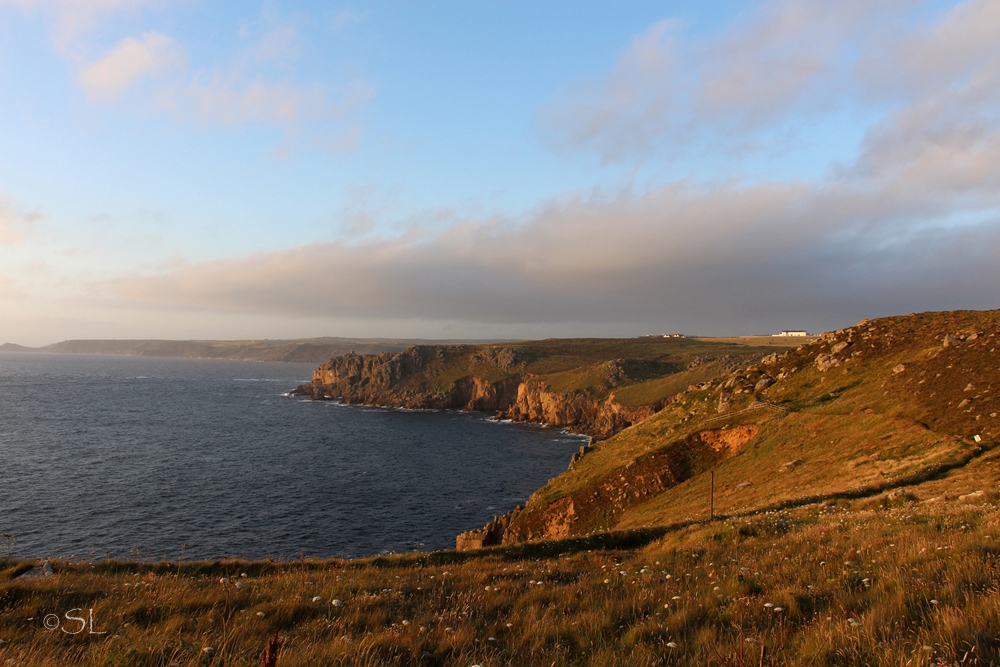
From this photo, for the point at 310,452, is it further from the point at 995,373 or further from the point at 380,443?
the point at 995,373

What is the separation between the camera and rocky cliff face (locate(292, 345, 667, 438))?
121 meters

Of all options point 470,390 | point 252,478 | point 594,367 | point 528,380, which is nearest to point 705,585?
point 252,478

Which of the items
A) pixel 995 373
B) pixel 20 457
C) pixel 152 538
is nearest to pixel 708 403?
pixel 995 373

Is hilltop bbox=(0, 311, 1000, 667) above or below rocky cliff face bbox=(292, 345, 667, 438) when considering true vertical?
above

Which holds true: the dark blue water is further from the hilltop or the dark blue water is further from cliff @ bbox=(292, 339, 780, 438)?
the hilltop

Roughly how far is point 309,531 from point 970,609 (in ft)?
174

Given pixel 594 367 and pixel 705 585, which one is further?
pixel 594 367

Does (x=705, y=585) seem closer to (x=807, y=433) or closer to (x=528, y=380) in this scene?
(x=807, y=433)

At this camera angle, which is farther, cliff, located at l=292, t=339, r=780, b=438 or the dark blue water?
cliff, located at l=292, t=339, r=780, b=438

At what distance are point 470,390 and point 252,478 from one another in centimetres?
9112

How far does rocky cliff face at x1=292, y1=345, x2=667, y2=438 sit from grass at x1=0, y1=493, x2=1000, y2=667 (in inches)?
3882

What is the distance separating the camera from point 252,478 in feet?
224

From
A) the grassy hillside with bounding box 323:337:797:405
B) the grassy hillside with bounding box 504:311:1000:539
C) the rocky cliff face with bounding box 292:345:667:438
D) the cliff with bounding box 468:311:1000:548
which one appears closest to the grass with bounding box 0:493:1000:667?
the cliff with bounding box 468:311:1000:548

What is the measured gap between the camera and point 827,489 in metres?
24.6
